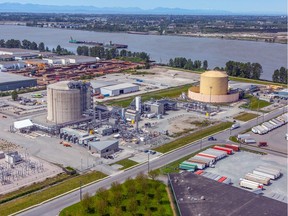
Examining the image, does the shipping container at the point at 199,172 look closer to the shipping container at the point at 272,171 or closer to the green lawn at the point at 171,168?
the green lawn at the point at 171,168

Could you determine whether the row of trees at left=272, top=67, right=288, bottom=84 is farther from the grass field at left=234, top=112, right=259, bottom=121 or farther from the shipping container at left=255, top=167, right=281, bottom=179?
the shipping container at left=255, top=167, right=281, bottom=179

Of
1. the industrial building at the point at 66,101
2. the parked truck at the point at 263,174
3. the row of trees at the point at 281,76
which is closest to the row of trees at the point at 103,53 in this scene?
the row of trees at the point at 281,76

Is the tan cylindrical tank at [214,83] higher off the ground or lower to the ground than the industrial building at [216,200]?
higher

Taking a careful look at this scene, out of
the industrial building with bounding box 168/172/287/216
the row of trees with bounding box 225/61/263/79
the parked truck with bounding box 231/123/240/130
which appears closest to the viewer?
the industrial building with bounding box 168/172/287/216

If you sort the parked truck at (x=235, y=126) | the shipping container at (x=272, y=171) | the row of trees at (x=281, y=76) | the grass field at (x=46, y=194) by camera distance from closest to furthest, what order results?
the grass field at (x=46, y=194) → the shipping container at (x=272, y=171) → the parked truck at (x=235, y=126) → the row of trees at (x=281, y=76)

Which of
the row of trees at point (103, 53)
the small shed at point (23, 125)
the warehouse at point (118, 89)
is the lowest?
the small shed at point (23, 125)

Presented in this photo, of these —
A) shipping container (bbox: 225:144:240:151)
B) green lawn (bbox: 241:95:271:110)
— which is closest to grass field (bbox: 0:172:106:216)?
shipping container (bbox: 225:144:240:151)

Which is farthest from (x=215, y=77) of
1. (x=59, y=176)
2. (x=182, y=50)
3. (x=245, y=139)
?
(x=182, y=50)
